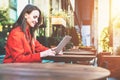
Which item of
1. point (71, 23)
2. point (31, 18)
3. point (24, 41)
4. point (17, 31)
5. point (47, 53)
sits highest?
point (71, 23)

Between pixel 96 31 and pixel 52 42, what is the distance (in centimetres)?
375

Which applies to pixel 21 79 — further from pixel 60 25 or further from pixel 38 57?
pixel 60 25

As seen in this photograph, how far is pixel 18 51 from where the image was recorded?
10.9ft

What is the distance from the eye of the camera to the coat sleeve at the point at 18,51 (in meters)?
3.30

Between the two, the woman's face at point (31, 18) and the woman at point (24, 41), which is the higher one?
the woman's face at point (31, 18)

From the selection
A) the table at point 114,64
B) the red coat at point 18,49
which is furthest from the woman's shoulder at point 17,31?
the table at point 114,64

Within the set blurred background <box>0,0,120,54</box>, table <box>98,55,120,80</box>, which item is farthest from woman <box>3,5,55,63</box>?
table <box>98,55,120,80</box>

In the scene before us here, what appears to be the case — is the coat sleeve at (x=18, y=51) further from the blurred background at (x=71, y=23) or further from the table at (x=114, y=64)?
the table at (x=114, y=64)

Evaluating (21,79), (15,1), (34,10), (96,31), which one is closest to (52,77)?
(21,79)

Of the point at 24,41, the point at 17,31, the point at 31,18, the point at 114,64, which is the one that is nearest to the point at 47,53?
the point at 24,41

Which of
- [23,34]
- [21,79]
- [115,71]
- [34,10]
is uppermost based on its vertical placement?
[34,10]

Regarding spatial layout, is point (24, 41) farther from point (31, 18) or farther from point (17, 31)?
point (31, 18)

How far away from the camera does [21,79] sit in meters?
1.78

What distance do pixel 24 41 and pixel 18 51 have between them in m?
0.19
